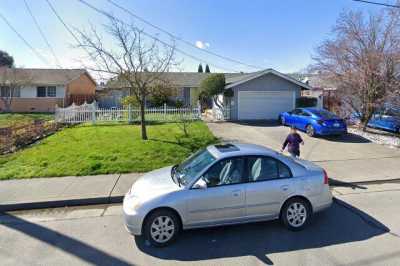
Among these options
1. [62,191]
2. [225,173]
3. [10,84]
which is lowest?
[62,191]

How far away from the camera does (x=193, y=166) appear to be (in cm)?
481

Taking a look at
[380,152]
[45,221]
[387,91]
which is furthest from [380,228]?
[387,91]

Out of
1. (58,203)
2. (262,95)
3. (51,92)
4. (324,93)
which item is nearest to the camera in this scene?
(58,203)

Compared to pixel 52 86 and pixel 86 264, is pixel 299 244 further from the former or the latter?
pixel 52 86

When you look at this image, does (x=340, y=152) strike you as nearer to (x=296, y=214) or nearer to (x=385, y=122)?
(x=385, y=122)

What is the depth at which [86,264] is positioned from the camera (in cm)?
365

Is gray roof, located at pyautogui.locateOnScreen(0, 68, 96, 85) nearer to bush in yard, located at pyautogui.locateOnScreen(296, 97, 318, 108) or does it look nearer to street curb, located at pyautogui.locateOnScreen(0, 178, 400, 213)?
bush in yard, located at pyautogui.locateOnScreen(296, 97, 318, 108)

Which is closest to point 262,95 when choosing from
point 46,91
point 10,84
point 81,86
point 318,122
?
point 318,122

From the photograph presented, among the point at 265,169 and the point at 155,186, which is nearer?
the point at 155,186

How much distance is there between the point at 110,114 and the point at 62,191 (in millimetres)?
11308

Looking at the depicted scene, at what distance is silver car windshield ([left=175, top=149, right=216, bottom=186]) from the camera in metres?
4.46

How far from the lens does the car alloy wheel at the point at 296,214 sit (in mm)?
4598

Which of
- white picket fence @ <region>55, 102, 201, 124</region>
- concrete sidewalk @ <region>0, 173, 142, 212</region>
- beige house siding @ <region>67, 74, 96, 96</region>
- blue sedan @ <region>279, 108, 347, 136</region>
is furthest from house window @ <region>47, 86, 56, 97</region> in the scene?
blue sedan @ <region>279, 108, 347, 136</region>

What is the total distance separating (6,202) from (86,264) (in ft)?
10.9
